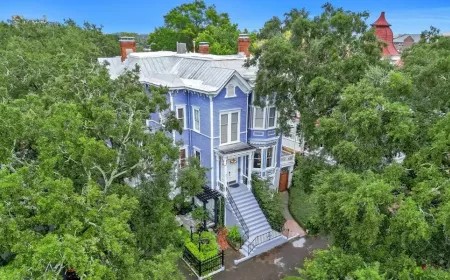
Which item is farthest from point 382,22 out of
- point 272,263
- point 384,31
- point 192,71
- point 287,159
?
point 272,263

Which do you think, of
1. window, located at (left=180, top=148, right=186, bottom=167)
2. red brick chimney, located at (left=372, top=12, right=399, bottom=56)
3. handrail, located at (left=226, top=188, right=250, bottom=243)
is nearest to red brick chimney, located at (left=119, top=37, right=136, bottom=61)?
window, located at (left=180, top=148, right=186, bottom=167)

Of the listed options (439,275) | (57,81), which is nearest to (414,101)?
(439,275)

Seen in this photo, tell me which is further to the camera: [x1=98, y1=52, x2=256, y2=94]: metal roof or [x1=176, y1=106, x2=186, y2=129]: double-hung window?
[x1=176, y1=106, x2=186, y2=129]: double-hung window

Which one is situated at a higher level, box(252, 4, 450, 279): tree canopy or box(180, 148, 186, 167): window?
box(252, 4, 450, 279): tree canopy

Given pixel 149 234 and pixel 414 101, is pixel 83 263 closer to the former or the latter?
pixel 149 234

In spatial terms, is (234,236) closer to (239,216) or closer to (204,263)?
(239,216)

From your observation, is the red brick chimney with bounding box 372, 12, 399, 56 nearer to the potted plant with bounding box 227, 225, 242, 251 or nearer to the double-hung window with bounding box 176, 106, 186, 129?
the double-hung window with bounding box 176, 106, 186, 129
